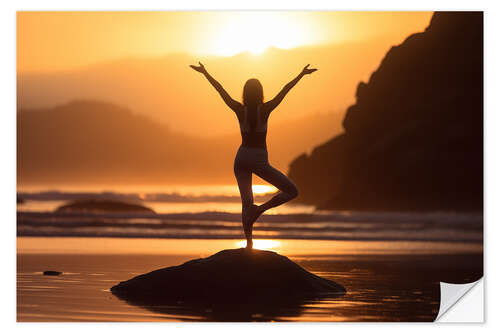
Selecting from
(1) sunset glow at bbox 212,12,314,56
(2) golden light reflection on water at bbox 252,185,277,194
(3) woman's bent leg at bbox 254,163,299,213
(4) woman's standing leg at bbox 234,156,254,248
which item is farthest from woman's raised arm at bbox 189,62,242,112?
(2) golden light reflection on water at bbox 252,185,277,194

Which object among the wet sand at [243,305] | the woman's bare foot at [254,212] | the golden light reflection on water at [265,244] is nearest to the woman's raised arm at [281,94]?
the woman's bare foot at [254,212]

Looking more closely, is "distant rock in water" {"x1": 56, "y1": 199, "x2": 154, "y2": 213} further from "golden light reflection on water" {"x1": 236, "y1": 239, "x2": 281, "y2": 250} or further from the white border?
the white border

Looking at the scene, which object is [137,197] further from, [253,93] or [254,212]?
[253,93]

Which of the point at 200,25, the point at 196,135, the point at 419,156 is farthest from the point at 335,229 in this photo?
the point at 200,25

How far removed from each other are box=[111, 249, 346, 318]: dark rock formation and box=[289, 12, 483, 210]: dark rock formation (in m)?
2.51

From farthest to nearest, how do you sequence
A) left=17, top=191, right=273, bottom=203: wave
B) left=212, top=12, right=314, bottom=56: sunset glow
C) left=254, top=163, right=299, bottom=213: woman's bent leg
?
left=17, top=191, right=273, bottom=203: wave → left=212, top=12, right=314, bottom=56: sunset glow → left=254, top=163, right=299, bottom=213: woman's bent leg

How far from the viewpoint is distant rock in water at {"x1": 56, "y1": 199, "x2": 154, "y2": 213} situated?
16.0 meters

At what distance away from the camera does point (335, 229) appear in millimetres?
18266

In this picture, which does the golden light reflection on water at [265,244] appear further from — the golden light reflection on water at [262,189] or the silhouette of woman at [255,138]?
the silhouette of woman at [255,138]

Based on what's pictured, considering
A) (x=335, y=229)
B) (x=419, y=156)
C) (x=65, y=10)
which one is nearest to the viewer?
(x=65, y=10)

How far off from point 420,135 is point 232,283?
4.98 meters

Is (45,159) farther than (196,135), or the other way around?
(196,135)
